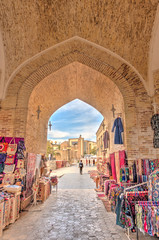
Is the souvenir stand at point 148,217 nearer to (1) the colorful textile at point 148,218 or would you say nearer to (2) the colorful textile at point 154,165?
(1) the colorful textile at point 148,218

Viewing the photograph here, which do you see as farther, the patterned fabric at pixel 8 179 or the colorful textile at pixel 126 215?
the patterned fabric at pixel 8 179

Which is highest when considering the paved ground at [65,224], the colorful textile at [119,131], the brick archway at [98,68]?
the brick archway at [98,68]

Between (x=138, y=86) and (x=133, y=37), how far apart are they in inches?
64.0

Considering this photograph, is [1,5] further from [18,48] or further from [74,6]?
[74,6]

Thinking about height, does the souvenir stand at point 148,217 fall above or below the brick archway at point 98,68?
below

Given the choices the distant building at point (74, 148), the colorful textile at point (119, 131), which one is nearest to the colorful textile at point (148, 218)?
the colorful textile at point (119, 131)

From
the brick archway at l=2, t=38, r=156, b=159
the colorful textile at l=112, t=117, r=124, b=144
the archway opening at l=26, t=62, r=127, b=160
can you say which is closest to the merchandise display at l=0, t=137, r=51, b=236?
the brick archway at l=2, t=38, r=156, b=159

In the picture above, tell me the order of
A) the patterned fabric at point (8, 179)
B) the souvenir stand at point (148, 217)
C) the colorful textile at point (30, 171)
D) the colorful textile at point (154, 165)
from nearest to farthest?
the souvenir stand at point (148, 217) → the colorful textile at point (154, 165) → the patterned fabric at point (8, 179) → the colorful textile at point (30, 171)

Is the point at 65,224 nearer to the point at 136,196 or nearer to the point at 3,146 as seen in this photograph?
the point at 136,196

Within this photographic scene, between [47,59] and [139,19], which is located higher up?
[139,19]

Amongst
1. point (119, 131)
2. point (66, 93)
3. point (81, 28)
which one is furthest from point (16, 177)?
point (66, 93)

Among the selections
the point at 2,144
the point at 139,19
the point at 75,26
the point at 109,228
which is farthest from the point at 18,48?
the point at 109,228

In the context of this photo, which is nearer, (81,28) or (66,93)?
(81,28)

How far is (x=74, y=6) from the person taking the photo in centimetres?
471
